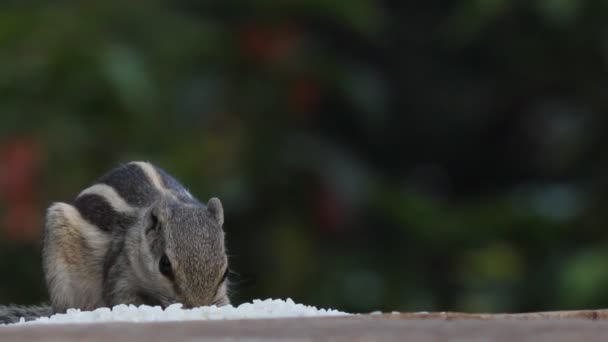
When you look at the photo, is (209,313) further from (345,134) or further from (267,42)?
(345,134)

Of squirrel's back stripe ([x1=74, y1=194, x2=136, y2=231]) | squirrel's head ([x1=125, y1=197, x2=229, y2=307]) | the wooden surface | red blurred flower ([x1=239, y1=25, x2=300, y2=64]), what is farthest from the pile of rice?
red blurred flower ([x1=239, y1=25, x2=300, y2=64])

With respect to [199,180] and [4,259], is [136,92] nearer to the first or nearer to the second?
[199,180]

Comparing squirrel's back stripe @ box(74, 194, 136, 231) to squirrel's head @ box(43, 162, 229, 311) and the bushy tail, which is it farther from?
the bushy tail

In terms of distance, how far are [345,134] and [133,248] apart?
4015 millimetres

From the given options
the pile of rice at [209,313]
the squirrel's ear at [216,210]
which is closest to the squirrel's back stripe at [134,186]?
the squirrel's ear at [216,210]

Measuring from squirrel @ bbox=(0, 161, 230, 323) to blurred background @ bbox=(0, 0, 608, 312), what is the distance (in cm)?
179

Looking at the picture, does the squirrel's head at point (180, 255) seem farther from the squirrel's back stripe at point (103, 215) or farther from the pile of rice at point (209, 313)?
the pile of rice at point (209, 313)

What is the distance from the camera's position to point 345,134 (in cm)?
679

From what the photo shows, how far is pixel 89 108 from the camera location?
5199 millimetres

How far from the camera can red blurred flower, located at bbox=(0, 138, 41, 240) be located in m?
4.78

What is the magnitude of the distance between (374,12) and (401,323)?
491 centimetres

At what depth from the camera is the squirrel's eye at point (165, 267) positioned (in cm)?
262

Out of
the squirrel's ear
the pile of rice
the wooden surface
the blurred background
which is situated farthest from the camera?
the blurred background

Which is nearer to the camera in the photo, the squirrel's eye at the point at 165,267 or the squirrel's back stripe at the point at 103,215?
the squirrel's eye at the point at 165,267
